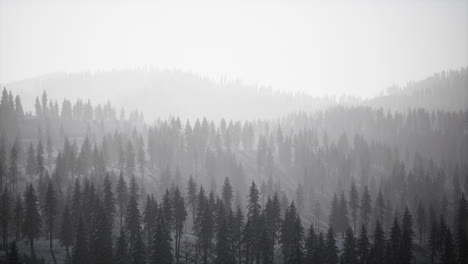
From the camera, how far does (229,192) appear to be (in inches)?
3300

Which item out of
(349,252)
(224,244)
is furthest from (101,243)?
(349,252)

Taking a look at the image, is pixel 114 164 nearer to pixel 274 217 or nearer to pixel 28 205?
pixel 28 205

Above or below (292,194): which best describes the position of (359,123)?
above

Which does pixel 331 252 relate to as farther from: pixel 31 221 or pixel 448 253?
pixel 31 221

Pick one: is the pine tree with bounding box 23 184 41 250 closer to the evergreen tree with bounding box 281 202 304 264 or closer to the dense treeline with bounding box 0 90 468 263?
the dense treeline with bounding box 0 90 468 263

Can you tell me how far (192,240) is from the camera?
248 ft

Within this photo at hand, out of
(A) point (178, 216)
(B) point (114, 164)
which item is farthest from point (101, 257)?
(B) point (114, 164)

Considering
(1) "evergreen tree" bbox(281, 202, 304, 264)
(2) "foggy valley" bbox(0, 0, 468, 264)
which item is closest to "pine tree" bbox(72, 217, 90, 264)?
(2) "foggy valley" bbox(0, 0, 468, 264)

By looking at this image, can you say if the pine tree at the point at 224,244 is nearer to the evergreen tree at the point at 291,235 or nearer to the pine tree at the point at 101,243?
the evergreen tree at the point at 291,235

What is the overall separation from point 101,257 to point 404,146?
14744cm

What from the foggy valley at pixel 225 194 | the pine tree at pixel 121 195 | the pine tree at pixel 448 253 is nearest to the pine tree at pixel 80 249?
the foggy valley at pixel 225 194

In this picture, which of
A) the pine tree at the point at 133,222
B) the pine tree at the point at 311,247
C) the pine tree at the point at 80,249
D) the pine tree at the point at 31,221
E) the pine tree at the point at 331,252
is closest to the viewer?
the pine tree at the point at 80,249

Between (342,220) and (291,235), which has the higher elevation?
(291,235)

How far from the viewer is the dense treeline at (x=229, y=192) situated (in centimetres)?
6588
